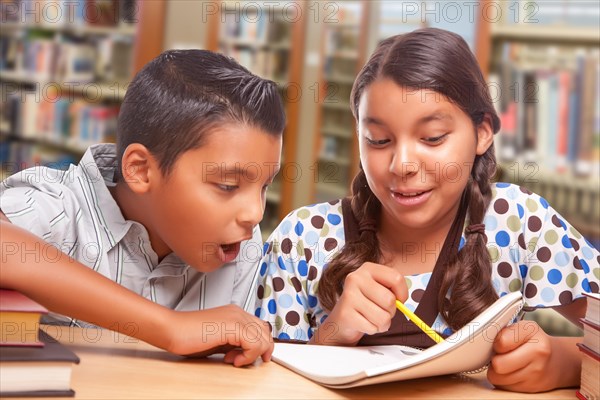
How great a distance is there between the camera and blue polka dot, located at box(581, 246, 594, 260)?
46.1 inches

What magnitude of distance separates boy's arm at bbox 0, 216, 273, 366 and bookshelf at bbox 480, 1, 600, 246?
207 cm

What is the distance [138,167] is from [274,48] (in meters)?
3.82

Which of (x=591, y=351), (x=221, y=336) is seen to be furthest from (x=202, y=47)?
(x=591, y=351)

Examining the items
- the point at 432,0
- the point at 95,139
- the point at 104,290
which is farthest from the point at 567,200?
the point at 95,139

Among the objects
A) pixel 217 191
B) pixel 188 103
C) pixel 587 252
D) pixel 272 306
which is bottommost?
pixel 272 306

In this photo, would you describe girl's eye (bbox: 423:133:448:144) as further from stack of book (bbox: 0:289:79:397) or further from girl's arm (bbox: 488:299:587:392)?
stack of book (bbox: 0:289:79:397)

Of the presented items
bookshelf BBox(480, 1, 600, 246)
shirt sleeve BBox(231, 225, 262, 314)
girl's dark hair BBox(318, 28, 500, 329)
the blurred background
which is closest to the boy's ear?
shirt sleeve BBox(231, 225, 262, 314)

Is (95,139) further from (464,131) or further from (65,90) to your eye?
(464,131)

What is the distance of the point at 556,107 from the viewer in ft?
9.02

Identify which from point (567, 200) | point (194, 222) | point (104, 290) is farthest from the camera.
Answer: point (567, 200)

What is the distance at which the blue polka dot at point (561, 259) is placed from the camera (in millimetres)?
1168

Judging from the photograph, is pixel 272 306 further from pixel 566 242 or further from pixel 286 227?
pixel 566 242

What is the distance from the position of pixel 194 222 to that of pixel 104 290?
208 millimetres

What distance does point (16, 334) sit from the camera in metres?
0.70
